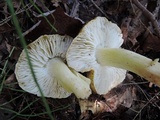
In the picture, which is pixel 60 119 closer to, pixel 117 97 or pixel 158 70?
pixel 117 97

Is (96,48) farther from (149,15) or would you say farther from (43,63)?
(149,15)

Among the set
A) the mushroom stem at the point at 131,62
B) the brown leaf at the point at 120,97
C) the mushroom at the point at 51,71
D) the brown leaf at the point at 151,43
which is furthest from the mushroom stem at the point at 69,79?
the brown leaf at the point at 151,43

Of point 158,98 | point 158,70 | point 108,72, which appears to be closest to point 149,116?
point 158,98

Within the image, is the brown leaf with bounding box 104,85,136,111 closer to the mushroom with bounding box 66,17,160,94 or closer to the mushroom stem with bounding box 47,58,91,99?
the mushroom with bounding box 66,17,160,94

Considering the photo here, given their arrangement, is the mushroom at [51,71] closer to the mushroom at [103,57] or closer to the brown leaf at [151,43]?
the mushroom at [103,57]

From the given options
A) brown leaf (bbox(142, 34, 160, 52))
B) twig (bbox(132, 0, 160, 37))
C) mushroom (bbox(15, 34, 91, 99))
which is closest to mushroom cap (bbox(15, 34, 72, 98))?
mushroom (bbox(15, 34, 91, 99))
